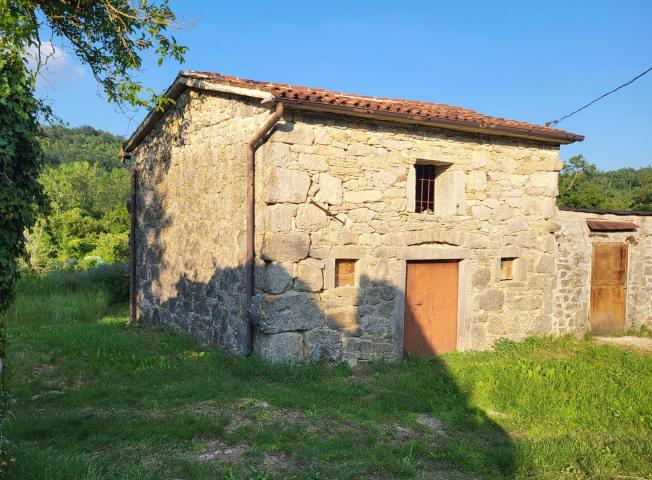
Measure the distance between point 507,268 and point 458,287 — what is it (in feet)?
3.94

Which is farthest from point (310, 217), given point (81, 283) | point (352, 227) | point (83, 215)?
point (83, 215)

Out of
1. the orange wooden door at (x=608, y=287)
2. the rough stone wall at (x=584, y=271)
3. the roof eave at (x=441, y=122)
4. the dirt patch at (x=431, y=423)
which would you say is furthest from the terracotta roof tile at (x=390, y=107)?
the dirt patch at (x=431, y=423)

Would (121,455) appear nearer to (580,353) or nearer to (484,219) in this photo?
(484,219)

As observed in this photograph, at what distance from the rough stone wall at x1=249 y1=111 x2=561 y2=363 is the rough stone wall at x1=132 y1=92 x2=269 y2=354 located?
71 cm

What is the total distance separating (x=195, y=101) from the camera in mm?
8734

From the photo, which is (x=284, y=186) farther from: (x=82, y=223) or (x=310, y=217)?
(x=82, y=223)

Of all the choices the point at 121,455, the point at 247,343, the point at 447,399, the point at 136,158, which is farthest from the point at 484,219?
the point at 136,158

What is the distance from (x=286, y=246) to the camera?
22.2 feet

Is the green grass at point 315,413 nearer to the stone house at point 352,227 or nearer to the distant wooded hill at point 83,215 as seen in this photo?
the stone house at point 352,227

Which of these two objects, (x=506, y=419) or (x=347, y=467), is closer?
(x=347, y=467)

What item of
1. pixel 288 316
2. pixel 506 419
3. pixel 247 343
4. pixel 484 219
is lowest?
pixel 506 419

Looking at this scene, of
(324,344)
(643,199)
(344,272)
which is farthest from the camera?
(643,199)

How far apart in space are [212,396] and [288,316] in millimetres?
1466

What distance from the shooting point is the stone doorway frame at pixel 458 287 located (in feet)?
25.1
